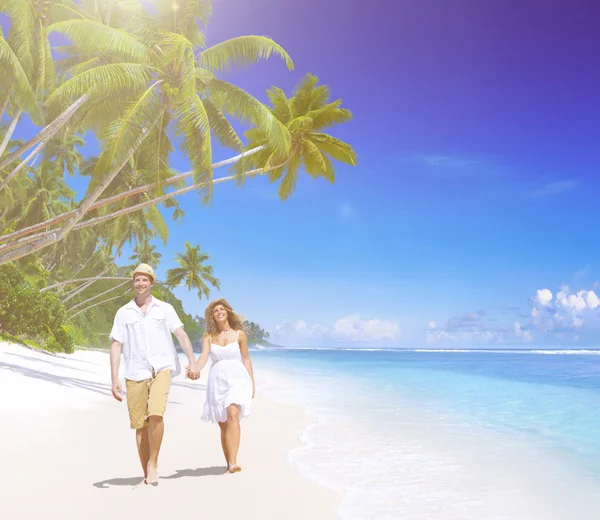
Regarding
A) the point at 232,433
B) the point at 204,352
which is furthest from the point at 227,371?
the point at 232,433

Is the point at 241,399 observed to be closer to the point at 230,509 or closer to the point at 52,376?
the point at 230,509

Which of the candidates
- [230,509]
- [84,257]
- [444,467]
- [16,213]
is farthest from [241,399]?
[84,257]

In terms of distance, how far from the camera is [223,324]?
5059mm

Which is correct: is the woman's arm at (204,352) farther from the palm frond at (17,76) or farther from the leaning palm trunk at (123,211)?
the palm frond at (17,76)

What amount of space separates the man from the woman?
41cm

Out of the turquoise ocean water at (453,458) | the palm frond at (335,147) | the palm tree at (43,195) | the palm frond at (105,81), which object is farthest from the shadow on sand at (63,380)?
the palm tree at (43,195)

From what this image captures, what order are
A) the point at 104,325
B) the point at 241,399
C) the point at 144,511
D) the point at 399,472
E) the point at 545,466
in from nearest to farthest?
the point at 144,511 < the point at 241,399 < the point at 399,472 < the point at 545,466 < the point at 104,325

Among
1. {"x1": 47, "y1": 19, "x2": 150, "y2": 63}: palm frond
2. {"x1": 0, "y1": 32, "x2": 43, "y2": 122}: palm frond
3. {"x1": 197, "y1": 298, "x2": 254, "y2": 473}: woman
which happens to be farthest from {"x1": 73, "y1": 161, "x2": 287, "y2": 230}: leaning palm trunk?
{"x1": 197, "y1": 298, "x2": 254, "y2": 473}: woman

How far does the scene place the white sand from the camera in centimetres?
414

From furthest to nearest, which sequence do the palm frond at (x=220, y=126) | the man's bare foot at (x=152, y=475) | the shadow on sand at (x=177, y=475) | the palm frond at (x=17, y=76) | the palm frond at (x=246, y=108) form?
the palm frond at (x=220, y=126), the palm frond at (x=246, y=108), the palm frond at (x=17, y=76), the shadow on sand at (x=177, y=475), the man's bare foot at (x=152, y=475)

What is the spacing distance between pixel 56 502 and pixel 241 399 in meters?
1.62

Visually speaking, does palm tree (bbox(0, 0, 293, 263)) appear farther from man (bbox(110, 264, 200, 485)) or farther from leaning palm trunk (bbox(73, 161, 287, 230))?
man (bbox(110, 264, 200, 485))

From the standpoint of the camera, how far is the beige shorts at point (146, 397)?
452cm

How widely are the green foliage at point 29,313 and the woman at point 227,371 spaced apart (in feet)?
63.8
